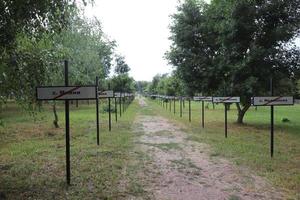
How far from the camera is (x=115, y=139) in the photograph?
13.9m

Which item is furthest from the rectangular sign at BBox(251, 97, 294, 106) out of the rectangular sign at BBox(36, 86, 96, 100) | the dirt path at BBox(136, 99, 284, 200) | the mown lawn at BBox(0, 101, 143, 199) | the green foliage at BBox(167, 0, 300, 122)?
the green foliage at BBox(167, 0, 300, 122)

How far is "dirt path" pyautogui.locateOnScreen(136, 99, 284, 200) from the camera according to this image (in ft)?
22.0

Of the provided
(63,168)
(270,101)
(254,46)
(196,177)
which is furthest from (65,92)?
(254,46)

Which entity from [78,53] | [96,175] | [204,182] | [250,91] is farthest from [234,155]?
[78,53]

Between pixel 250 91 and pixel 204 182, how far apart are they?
10921 mm

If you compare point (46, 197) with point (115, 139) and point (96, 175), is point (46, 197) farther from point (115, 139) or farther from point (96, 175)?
point (115, 139)

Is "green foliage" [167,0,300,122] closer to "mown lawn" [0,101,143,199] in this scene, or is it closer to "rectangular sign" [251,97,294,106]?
"mown lawn" [0,101,143,199]

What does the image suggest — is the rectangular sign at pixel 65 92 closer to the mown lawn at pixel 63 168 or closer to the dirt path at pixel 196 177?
the mown lawn at pixel 63 168

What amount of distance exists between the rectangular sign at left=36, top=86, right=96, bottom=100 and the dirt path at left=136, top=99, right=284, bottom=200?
1.97 meters

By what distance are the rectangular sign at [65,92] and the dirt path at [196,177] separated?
197cm

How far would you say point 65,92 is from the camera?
23.3ft

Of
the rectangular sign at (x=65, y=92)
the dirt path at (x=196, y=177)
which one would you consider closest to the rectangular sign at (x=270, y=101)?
the dirt path at (x=196, y=177)

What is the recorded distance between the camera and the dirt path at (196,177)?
263 inches

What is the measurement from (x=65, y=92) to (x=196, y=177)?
3040mm
